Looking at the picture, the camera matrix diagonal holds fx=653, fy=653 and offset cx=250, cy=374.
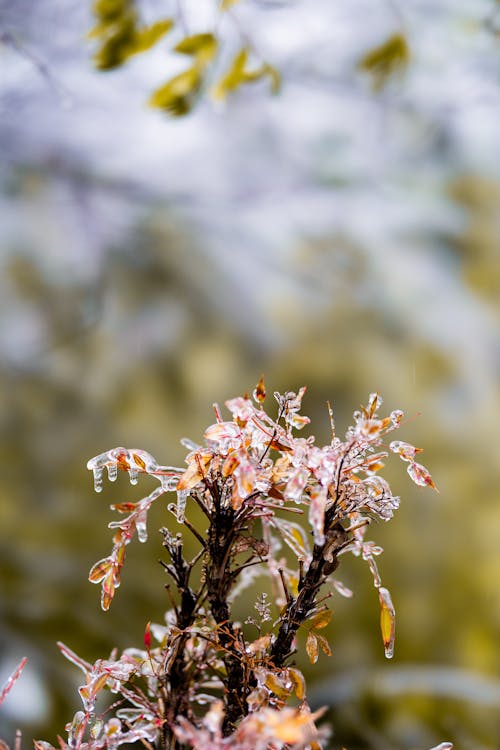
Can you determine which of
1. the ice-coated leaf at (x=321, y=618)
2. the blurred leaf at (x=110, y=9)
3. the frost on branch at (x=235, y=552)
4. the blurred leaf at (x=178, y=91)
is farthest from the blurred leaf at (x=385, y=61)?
the ice-coated leaf at (x=321, y=618)

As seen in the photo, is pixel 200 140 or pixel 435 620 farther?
pixel 200 140

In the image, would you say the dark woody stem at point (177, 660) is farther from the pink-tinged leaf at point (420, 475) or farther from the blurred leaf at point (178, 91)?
the blurred leaf at point (178, 91)

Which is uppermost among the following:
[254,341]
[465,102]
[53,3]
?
[465,102]

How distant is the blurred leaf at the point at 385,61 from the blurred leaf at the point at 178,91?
0.99ft

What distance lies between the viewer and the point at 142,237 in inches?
39.6

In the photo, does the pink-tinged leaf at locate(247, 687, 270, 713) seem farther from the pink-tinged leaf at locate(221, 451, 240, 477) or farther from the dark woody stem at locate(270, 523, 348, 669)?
the pink-tinged leaf at locate(221, 451, 240, 477)

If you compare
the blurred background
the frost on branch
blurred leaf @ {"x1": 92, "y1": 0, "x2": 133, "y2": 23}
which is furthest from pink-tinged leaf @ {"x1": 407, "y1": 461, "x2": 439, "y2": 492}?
blurred leaf @ {"x1": 92, "y1": 0, "x2": 133, "y2": 23}

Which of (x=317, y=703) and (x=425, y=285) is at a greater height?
(x=425, y=285)

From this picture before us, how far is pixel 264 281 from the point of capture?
1.01 m

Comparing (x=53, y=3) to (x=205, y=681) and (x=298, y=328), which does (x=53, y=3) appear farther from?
(x=205, y=681)

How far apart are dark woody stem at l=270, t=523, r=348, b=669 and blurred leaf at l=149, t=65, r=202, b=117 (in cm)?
59

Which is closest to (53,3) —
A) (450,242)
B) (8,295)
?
(8,295)

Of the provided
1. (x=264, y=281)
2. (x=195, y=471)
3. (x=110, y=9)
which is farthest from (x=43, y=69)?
(x=195, y=471)

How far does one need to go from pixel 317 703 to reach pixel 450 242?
69 cm
